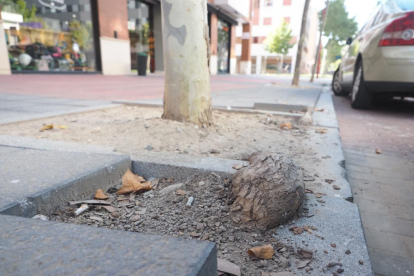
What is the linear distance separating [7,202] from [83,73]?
1359 centimetres

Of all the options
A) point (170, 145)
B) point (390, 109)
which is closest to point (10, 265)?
point (170, 145)

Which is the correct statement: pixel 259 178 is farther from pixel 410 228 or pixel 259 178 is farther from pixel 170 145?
pixel 170 145

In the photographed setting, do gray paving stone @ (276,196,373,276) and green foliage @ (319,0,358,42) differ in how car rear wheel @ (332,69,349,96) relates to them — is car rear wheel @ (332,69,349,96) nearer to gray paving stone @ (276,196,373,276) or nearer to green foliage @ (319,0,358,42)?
gray paving stone @ (276,196,373,276)

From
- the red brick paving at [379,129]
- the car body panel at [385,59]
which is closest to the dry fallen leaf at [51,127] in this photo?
the red brick paving at [379,129]

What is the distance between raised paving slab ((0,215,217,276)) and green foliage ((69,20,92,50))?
14497 millimetres

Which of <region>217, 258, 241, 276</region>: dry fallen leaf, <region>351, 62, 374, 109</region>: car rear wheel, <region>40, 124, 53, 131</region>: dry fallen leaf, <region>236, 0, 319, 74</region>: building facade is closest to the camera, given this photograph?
<region>217, 258, 241, 276</region>: dry fallen leaf

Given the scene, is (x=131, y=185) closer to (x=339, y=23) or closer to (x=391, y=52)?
(x=391, y=52)

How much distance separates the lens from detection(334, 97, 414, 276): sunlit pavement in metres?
1.40

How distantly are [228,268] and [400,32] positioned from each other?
450cm

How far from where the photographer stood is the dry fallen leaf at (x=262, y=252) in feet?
3.79

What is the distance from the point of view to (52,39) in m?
12.7

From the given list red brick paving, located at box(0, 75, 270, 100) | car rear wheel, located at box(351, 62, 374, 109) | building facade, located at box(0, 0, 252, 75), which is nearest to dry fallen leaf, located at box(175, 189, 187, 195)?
red brick paving, located at box(0, 75, 270, 100)

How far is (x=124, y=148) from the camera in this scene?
7.35 feet

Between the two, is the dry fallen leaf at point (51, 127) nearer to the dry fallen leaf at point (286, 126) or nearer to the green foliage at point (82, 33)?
the dry fallen leaf at point (286, 126)
